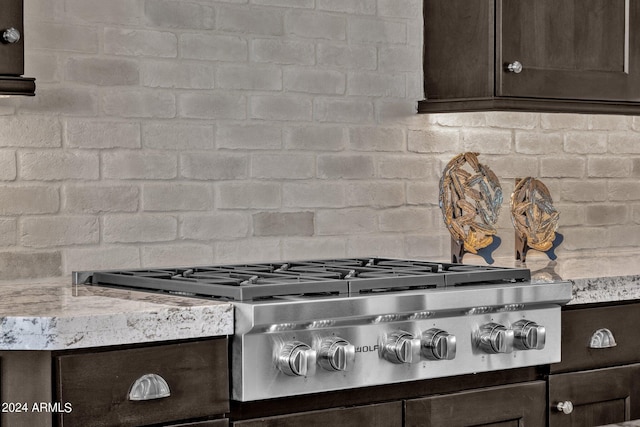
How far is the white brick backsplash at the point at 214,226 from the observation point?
10.2 feet

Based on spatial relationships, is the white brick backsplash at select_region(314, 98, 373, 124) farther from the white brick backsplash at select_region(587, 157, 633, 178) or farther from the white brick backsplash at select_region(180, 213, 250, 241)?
the white brick backsplash at select_region(587, 157, 633, 178)

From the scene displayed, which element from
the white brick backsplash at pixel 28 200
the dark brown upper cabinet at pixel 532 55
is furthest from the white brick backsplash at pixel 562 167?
the white brick backsplash at pixel 28 200

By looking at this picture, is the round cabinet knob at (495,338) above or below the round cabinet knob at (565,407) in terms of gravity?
above

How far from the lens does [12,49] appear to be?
2.49 metres

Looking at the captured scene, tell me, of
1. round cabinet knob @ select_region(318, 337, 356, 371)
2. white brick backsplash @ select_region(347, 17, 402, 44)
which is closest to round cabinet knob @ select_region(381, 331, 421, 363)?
round cabinet knob @ select_region(318, 337, 356, 371)

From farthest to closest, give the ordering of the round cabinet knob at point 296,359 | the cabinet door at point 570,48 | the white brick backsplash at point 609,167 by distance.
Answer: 1. the white brick backsplash at point 609,167
2. the cabinet door at point 570,48
3. the round cabinet knob at point 296,359

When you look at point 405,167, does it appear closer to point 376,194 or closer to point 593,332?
point 376,194

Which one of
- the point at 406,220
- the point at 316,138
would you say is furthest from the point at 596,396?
the point at 316,138

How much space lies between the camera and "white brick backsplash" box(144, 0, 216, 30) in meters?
3.03

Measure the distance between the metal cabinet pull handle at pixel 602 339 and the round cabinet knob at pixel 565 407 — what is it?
0.61ft

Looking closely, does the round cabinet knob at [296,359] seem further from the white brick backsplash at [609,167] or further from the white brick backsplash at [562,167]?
the white brick backsplash at [609,167]

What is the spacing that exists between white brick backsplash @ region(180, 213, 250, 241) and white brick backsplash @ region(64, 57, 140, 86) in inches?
17.2

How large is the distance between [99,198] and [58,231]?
150 mm

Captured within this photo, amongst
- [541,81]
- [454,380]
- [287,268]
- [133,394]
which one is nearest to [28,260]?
[287,268]
